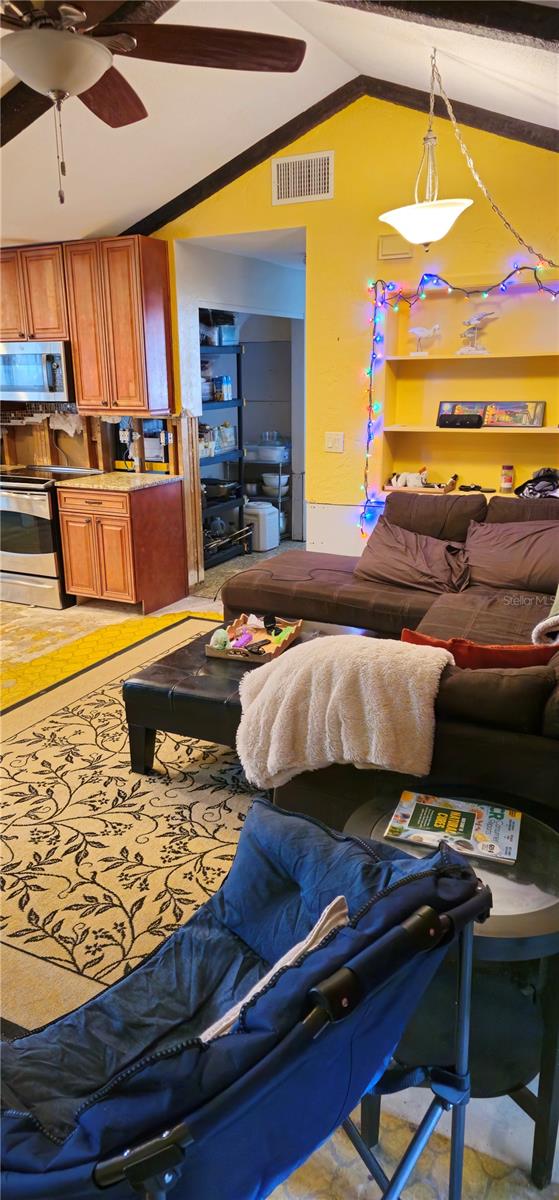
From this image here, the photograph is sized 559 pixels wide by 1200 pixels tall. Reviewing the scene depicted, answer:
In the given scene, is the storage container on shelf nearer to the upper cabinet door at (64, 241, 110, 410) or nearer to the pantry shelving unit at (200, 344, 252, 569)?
the pantry shelving unit at (200, 344, 252, 569)

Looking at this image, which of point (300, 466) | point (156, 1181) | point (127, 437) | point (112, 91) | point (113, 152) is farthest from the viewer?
point (300, 466)

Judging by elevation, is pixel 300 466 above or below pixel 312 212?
below

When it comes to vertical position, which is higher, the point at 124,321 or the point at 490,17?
the point at 490,17

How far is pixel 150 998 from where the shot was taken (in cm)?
154

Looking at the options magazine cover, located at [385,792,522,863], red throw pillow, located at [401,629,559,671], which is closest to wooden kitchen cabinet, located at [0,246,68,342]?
red throw pillow, located at [401,629,559,671]

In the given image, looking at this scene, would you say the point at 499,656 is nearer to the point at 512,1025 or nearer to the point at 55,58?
the point at 512,1025

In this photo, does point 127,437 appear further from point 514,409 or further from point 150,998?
point 150,998

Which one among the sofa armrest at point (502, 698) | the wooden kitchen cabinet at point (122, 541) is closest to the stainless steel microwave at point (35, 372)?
the wooden kitchen cabinet at point (122, 541)

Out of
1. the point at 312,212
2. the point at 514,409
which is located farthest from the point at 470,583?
the point at 312,212

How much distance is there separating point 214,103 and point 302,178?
0.78 metres

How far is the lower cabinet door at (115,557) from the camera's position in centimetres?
521

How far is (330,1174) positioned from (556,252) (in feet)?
13.9

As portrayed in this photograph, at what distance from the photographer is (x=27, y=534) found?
18.1ft

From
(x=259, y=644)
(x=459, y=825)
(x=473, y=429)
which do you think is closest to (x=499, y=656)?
(x=459, y=825)
